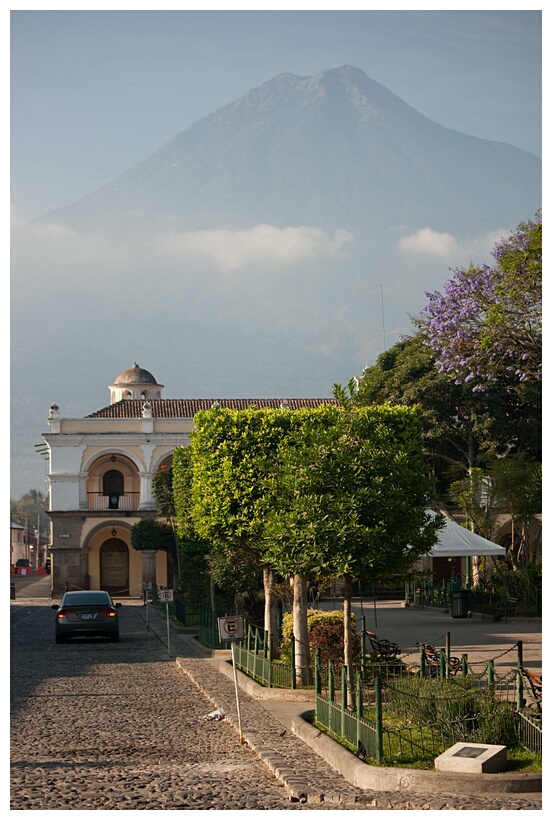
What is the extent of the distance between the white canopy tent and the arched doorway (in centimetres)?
3197

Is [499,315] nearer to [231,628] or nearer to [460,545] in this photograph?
[460,545]

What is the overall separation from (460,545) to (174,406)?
35.0 meters

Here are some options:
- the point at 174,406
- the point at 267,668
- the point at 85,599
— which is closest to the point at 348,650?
the point at 267,668

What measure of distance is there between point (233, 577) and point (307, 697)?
8.11m

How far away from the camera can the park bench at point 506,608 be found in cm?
3008

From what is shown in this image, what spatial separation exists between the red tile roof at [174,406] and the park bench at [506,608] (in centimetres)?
2914

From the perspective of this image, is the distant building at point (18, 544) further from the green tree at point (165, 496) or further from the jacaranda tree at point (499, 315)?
the jacaranda tree at point (499, 315)

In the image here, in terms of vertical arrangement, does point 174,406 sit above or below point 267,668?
above

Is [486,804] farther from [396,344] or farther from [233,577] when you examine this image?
[396,344]

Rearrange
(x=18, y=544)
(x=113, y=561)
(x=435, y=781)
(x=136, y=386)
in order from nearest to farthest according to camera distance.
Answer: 1. (x=435, y=781)
2. (x=113, y=561)
3. (x=136, y=386)
4. (x=18, y=544)

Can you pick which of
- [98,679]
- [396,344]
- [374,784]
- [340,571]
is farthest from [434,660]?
[396,344]

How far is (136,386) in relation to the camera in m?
68.6

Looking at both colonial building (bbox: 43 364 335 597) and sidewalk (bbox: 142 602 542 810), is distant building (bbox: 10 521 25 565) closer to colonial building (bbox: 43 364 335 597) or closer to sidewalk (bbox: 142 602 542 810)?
colonial building (bbox: 43 364 335 597)

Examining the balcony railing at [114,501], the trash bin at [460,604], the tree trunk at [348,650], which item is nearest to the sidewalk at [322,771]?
the tree trunk at [348,650]
